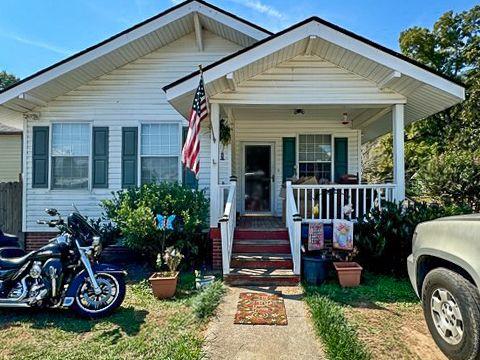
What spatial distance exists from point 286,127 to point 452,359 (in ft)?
26.6

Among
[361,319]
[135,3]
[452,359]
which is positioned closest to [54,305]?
[361,319]

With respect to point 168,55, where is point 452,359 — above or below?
below

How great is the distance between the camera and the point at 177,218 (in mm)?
7203

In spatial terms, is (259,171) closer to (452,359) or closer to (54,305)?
(54,305)

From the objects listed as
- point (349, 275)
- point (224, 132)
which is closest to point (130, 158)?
point (224, 132)

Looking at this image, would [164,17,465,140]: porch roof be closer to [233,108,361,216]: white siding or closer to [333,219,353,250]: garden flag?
[333,219,353,250]: garden flag

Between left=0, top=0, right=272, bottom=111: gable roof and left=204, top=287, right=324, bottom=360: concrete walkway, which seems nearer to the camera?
left=204, top=287, right=324, bottom=360: concrete walkway

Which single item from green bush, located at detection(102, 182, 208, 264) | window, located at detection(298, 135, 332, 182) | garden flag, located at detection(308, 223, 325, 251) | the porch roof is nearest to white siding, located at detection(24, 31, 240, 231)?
green bush, located at detection(102, 182, 208, 264)

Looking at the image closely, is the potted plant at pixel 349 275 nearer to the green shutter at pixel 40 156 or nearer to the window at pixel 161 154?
the window at pixel 161 154

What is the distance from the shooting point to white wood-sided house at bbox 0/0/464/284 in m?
6.89

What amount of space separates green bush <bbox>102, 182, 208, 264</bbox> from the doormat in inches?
86.3

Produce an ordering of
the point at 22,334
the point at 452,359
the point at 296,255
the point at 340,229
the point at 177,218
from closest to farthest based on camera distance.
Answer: the point at 452,359 < the point at 22,334 < the point at 296,255 < the point at 340,229 < the point at 177,218

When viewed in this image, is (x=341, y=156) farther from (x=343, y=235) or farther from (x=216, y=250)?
(x=216, y=250)

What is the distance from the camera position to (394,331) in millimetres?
4125
